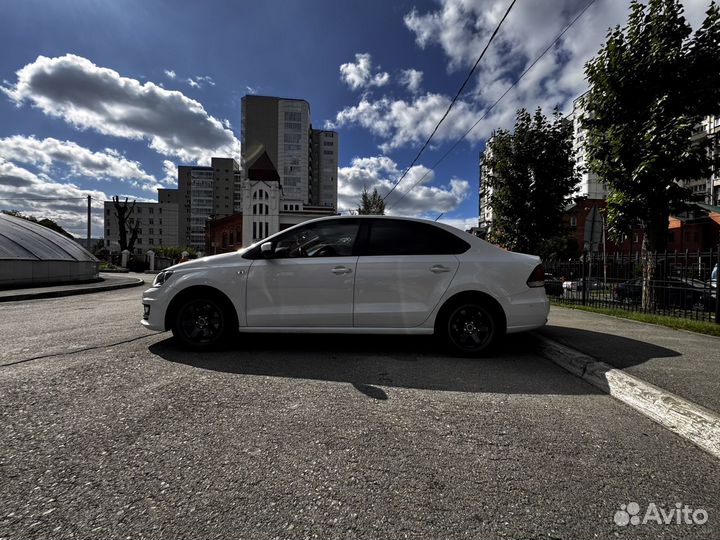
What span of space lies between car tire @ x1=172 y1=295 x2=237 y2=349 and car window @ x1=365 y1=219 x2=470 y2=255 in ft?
6.34

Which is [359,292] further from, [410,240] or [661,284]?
[661,284]

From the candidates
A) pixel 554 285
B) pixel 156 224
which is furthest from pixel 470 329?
pixel 156 224

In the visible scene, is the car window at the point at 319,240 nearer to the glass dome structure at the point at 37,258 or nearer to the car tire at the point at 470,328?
the car tire at the point at 470,328

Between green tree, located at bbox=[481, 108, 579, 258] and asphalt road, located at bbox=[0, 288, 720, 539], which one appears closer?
asphalt road, located at bbox=[0, 288, 720, 539]

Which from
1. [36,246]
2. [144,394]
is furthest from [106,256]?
[144,394]

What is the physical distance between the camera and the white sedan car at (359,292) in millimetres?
4195

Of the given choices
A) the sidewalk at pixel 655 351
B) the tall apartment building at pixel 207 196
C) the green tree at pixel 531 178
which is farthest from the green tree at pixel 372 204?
the tall apartment building at pixel 207 196

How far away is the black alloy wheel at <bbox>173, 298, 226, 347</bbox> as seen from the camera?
4312mm

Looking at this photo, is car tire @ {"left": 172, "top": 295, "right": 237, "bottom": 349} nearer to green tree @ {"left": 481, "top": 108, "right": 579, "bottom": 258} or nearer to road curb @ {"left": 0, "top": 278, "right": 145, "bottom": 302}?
road curb @ {"left": 0, "top": 278, "right": 145, "bottom": 302}

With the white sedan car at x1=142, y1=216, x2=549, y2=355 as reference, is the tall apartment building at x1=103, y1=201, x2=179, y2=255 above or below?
above

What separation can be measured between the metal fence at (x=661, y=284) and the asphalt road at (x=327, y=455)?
566 centimetres

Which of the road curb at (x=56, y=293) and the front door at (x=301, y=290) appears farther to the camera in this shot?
the road curb at (x=56, y=293)

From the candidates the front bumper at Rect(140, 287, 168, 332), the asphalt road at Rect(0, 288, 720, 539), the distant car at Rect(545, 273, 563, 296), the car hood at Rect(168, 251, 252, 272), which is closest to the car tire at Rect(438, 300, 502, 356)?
the asphalt road at Rect(0, 288, 720, 539)

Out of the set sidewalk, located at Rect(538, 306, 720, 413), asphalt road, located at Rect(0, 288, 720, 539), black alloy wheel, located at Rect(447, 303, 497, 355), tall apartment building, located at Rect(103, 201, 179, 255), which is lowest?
asphalt road, located at Rect(0, 288, 720, 539)
